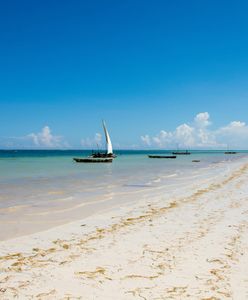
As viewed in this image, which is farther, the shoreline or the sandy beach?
the shoreline

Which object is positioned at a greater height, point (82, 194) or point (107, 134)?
point (107, 134)

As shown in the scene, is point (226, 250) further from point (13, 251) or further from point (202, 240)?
point (13, 251)

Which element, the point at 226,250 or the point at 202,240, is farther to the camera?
the point at 202,240

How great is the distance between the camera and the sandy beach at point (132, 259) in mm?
4895

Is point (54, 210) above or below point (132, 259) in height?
below

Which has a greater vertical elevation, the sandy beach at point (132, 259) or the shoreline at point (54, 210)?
the sandy beach at point (132, 259)

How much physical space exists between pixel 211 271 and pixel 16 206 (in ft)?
34.2

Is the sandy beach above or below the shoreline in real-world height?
A: above

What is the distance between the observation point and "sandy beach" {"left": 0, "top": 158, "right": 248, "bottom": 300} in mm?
4895

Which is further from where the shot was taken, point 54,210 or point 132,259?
point 54,210

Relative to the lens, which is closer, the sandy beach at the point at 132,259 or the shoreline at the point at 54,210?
the sandy beach at the point at 132,259

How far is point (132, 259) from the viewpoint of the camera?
6.35 m

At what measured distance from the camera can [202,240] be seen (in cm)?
764

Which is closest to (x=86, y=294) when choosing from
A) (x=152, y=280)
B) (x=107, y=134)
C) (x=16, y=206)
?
(x=152, y=280)
